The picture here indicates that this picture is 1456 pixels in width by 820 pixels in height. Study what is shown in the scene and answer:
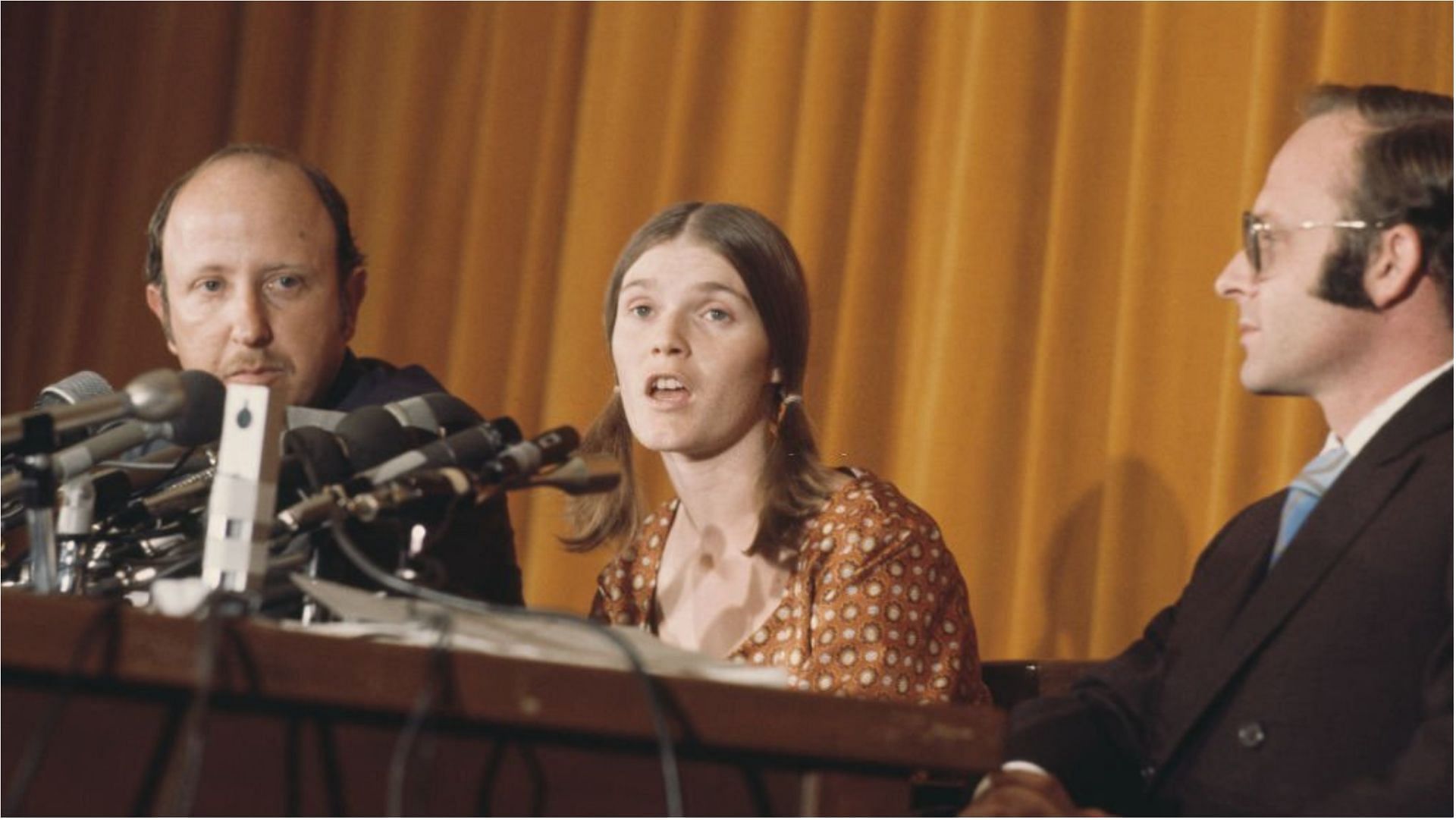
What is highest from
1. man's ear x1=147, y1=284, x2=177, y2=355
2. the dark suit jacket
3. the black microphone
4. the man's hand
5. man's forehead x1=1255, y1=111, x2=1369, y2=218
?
man's forehead x1=1255, y1=111, x2=1369, y2=218

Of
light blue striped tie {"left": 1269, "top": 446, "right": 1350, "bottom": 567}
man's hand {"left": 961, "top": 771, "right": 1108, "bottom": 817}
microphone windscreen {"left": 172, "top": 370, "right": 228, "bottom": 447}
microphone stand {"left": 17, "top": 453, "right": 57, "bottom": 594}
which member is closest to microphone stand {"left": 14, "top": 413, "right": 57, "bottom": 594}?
microphone stand {"left": 17, "top": 453, "right": 57, "bottom": 594}

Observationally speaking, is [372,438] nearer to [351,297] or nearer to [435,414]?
[435,414]

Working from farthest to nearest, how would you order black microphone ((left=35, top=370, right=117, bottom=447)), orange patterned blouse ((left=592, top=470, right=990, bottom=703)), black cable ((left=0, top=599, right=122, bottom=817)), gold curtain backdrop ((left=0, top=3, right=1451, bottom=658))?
gold curtain backdrop ((left=0, top=3, right=1451, bottom=658)) → orange patterned blouse ((left=592, top=470, right=990, bottom=703)) → black microphone ((left=35, top=370, right=117, bottom=447)) → black cable ((left=0, top=599, right=122, bottom=817))

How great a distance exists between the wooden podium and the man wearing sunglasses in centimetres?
32

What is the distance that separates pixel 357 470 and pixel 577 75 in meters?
2.42

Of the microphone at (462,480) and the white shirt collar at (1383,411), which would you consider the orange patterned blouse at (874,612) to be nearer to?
the white shirt collar at (1383,411)

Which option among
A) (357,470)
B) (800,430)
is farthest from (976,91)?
(357,470)

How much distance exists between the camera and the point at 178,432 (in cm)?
169

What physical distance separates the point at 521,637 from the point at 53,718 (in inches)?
12.1

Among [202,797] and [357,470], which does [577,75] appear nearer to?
[357,470]

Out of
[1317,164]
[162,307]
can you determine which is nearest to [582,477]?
[1317,164]

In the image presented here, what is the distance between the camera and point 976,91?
10.7 ft

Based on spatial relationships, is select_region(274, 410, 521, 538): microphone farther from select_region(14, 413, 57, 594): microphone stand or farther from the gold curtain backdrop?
the gold curtain backdrop

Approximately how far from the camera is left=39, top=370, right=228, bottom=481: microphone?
1.68m
